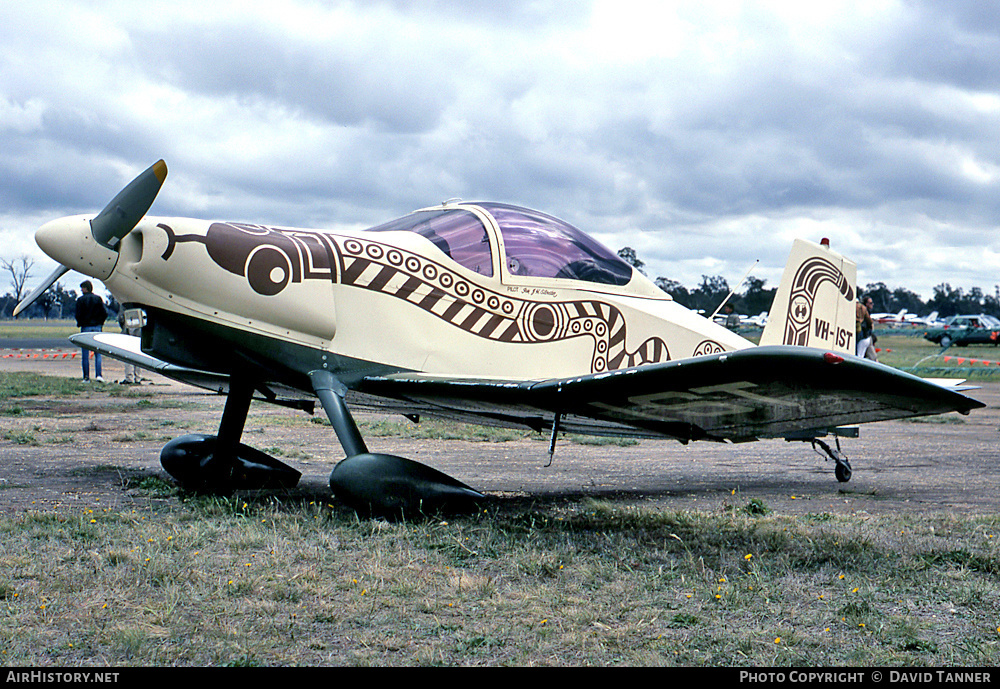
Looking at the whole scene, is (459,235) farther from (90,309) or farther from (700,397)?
(90,309)

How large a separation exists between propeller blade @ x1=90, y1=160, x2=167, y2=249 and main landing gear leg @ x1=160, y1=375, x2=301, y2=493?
1.49 meters

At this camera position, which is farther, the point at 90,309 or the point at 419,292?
the point at 90,309

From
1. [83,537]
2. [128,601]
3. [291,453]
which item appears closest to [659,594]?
[128,601]

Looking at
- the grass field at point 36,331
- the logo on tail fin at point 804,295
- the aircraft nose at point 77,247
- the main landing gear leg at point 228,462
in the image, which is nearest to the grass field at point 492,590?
the main landing gear leg at point 228,462

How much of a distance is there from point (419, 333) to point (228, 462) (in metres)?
1.91

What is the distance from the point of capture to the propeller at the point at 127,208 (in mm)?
5055

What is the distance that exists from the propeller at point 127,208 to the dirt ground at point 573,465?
180 cm

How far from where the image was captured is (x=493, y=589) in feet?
12.5

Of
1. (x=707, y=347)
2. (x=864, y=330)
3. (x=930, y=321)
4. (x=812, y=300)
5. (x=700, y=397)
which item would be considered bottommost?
(x=700, y=397)

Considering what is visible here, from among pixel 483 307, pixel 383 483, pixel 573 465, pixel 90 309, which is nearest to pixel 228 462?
pixel 383 483

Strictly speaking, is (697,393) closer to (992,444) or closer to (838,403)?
(838,403)

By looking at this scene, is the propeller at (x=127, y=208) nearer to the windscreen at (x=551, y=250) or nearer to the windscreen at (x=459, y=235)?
the windscreen at (x=459, y=235)
